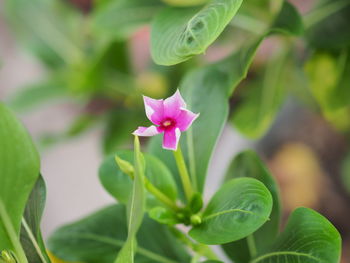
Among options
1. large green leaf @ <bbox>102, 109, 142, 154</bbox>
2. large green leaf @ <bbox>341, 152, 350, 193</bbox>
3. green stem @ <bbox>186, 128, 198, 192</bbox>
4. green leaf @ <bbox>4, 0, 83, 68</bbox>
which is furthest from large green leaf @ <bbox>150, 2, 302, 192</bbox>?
large green leaf @ <bbox>341, 152, 350, 193</bbox>

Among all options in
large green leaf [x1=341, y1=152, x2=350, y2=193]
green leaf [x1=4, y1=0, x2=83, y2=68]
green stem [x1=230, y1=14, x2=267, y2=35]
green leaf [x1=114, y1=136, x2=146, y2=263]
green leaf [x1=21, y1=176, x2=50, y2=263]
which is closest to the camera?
green leaf [x1=114, y1=136, x2=146, y2=263]

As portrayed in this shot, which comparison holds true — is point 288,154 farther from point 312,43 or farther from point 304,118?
point 312,43

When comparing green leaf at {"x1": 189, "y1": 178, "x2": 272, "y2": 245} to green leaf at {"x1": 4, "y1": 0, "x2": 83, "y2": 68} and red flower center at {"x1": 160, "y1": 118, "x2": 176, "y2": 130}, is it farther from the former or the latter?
green leaf at {"x1": 4, "y1": 0, "x2": 83, "y2": 68}

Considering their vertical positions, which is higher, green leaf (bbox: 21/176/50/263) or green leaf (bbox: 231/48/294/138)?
green leaf (bbox: 21/176/50/263)

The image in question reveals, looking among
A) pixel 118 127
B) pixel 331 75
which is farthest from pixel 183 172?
pixel 118 127

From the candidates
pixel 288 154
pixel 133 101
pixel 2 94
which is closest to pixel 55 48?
pixel 133 101

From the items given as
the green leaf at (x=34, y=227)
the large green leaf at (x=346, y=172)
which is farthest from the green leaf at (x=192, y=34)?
the large green leaf at (x=346, y=172)

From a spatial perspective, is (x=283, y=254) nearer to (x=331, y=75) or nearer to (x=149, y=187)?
(x=149, y=187)
